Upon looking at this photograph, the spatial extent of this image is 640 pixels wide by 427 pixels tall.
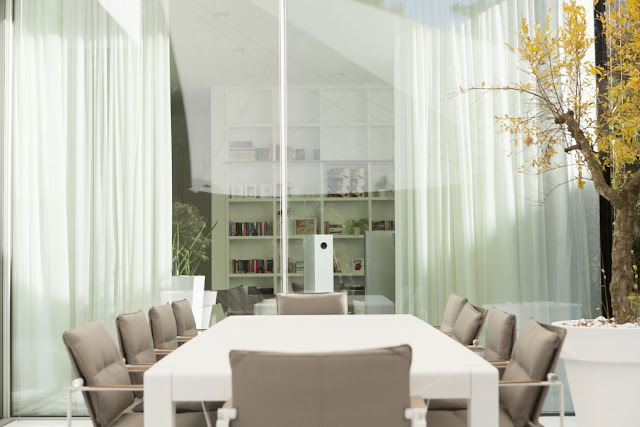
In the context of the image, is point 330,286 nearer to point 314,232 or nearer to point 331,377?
point 314,232

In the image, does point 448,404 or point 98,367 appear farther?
point 448,404

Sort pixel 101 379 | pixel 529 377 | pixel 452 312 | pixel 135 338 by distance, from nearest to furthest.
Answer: pixel 529 377 → pixel 101 379 → pixel 135 338 → pixel 452 312

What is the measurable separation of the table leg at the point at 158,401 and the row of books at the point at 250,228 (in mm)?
3385

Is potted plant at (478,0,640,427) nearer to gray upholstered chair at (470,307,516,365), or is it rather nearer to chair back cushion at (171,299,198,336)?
gray upholstered chair at (470,307,516,365)

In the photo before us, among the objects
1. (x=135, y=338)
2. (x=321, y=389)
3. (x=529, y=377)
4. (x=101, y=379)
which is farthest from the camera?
(x=135, y=338)

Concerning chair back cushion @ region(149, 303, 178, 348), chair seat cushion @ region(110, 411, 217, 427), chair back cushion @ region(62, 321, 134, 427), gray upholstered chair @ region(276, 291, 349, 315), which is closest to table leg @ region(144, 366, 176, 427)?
chair back cushion @ region(62, 321, 134, 427)

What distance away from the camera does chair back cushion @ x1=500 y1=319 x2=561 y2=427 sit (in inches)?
99.7

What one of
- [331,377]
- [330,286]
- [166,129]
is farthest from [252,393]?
[166,129]

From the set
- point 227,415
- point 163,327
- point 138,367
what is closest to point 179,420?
point 138,367

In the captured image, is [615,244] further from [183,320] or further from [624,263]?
[183,320]

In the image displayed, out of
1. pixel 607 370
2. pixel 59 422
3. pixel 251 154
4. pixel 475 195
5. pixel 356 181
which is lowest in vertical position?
pixel 59 422

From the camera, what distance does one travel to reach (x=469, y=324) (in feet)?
11.3

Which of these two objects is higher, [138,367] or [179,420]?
[138,367]

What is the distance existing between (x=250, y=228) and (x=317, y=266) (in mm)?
630
